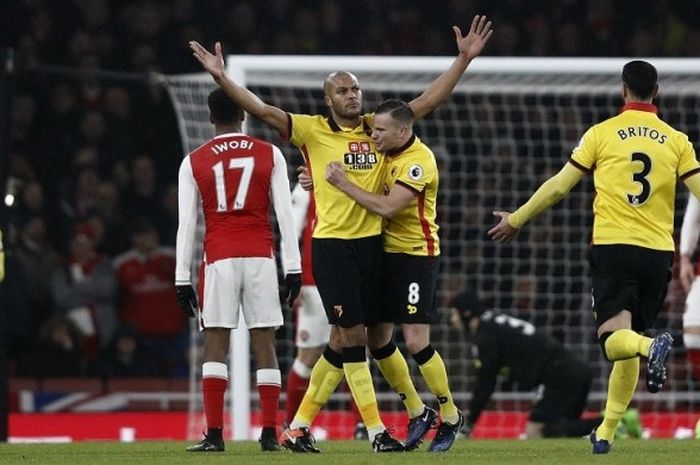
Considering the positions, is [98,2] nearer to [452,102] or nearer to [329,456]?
[452,102]

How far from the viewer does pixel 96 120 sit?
54.2 feet

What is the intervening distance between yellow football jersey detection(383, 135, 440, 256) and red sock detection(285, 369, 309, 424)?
2.55 m

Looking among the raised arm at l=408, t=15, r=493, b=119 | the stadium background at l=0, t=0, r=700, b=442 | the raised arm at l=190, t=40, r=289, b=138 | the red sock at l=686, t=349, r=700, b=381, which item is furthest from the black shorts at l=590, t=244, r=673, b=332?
the stadium background at l=0, t=0, r=700, b=442

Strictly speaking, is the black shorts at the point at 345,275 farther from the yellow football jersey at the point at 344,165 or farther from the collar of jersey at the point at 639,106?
the collar of jersey at the point at 639,106

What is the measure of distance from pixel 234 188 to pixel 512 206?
6.39 metres

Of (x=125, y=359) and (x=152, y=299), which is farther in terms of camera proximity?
(x=152, y=299)

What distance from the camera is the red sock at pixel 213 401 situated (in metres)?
9.07

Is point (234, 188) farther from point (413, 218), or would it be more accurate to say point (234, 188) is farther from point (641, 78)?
point (641, 78)

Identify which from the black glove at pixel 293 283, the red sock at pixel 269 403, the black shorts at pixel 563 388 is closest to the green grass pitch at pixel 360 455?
the red sock at pixel 269 403

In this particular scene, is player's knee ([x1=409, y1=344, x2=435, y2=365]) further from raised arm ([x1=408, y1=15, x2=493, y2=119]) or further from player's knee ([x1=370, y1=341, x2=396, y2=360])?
raised arm ([x1=408, y1=15, x2=493, y2=119])

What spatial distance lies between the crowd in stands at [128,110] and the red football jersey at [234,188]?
4.36 metres

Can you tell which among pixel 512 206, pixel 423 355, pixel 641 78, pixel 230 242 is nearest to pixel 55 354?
pixel 512 206

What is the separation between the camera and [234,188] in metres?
9.07

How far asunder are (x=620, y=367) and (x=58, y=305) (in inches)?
304
